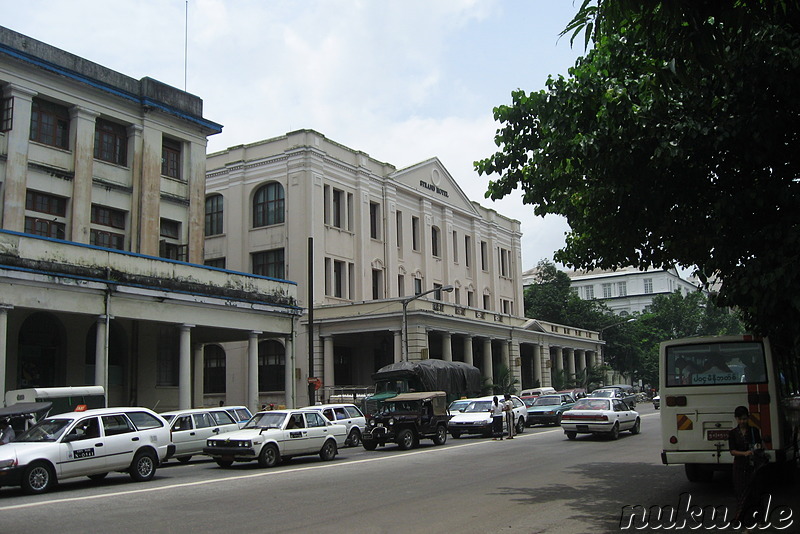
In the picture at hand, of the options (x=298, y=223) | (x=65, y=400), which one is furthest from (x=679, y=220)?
(x=298, y=223)

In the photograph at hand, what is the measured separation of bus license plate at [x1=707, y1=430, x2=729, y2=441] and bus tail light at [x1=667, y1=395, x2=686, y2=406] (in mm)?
607

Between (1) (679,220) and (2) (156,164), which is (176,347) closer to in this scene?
(2) (156,164)

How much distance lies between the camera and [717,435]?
1214 cm

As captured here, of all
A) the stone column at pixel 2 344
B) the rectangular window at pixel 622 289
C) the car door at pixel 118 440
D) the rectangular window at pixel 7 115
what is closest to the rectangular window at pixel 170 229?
the rectangular window at pixel 7 115

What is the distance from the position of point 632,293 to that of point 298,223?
75.0 meters

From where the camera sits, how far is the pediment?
51469 millimetres

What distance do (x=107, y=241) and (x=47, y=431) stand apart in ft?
48.9

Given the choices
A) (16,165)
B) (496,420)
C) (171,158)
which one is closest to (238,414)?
(496,420)

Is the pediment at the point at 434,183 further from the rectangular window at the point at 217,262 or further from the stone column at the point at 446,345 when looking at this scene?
the rectangular window at the point at 217,262

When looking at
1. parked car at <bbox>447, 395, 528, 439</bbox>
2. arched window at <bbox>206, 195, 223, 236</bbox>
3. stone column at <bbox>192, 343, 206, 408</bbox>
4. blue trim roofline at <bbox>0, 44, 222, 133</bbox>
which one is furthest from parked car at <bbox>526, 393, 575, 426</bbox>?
arched window at <bbox>206, 195, 223, 236</bbox>

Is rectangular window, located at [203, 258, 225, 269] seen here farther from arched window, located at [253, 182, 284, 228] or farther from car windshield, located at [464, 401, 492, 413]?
car windshield, located at [464, 401, 492, 413]

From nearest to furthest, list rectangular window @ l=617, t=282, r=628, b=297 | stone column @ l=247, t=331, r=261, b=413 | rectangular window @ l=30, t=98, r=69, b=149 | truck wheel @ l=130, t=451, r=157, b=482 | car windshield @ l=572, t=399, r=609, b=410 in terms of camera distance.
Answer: truck wheel @ l=130, t=451, r=157, b=482, car windshield @ l=572, t=399, r=609, b=410, rectangular window @ l=30, t=98, r=69, b=149, stone column @ l=247, t=331, r=261, b=413, rectangular window @ l=617, t=282, r=628, b=297

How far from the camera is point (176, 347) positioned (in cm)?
3195

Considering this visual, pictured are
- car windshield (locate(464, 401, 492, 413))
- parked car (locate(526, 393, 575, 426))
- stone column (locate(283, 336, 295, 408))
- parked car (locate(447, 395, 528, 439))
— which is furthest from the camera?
parked car (locate(526, 393, 575, 426))
